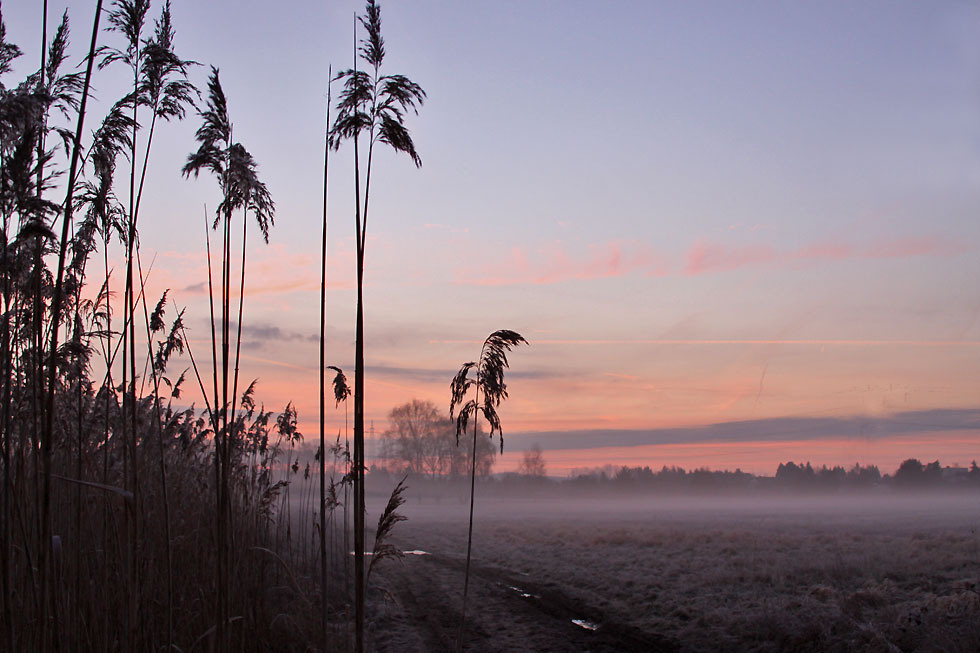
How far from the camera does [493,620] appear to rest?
503 inches

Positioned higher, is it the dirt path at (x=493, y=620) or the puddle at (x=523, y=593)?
the dirt path at (x=493, y=620)

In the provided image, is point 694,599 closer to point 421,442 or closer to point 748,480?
point 421,442

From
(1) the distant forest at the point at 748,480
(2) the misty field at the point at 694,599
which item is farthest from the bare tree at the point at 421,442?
(2) the misty field at the point at 694,599

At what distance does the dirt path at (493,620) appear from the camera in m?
10.9

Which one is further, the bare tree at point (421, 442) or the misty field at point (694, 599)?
the bare tree at point (421, 442)

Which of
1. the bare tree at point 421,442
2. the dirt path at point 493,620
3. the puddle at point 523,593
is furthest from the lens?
the bare tree at point 421,442

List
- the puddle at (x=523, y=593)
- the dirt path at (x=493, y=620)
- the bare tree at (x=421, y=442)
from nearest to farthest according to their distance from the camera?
1. the dirt path at (x=493, y=620)
2. the puddle at (x=523, y=593)
3. the bare tree at (x=421, y=442)

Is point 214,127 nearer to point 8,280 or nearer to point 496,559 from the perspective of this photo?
point 8,280

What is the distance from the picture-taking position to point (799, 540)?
29609 mm

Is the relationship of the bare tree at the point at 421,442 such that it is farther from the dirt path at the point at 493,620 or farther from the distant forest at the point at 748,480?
the dirt path at the point at 493,620

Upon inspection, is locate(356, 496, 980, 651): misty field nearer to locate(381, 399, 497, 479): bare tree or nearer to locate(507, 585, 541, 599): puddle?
locate(507, 585, 541, 599): puddle

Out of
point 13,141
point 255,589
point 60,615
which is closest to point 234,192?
point 13,141

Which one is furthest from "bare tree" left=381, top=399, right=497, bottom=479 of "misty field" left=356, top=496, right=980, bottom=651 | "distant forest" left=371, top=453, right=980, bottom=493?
"misty field" left=356, top=496, right=980, bottom=651

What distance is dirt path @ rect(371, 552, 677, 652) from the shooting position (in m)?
10.9
